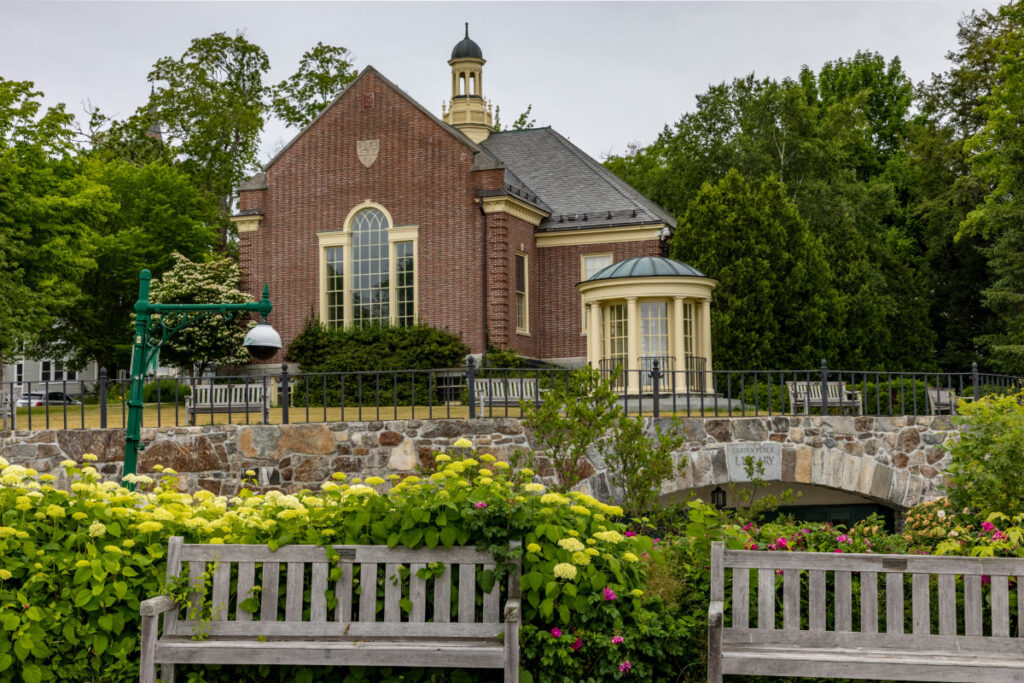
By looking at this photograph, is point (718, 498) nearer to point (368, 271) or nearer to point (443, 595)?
point (443, 595)

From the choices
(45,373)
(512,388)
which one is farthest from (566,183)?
(45,373)

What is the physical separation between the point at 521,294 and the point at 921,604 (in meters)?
21.9

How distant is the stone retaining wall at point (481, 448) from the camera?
15.0m

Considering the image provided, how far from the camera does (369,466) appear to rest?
15039 mm

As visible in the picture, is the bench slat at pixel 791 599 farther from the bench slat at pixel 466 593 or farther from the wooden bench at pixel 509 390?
the wooden bench at pixel 509 390

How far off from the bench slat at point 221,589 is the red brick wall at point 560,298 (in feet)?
72.8

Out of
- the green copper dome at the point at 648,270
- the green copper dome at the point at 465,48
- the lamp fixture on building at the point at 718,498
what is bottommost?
the lamp fixture on building at the point at 718,498

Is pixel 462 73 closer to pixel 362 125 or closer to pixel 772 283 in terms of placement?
pixel 362 125

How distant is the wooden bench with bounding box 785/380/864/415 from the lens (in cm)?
1599

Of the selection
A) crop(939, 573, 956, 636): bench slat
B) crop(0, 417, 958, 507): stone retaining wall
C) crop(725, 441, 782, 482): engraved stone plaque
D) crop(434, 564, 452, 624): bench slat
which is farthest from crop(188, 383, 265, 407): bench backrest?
crop(939, 573, 956, 636): bench slat

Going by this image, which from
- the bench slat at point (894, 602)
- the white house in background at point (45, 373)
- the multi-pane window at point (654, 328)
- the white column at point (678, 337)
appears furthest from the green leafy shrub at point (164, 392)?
the white house in background at point (45, 373)

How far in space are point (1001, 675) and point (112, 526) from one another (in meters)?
5.25

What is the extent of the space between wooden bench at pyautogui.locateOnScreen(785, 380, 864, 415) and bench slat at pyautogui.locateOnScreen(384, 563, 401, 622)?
34.8ft

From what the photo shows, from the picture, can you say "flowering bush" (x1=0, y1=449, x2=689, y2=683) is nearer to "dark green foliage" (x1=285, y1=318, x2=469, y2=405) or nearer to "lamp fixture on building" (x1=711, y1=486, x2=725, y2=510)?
"lamp fixture on building" (x1=711, y1=486, x2=725, y2=510)
